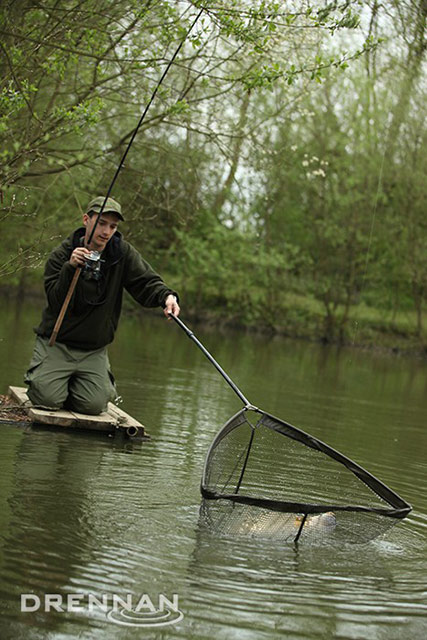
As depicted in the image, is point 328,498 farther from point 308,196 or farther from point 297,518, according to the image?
point 308,196

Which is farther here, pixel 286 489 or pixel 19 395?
pixel 19 395

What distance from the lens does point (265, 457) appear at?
20.6ft

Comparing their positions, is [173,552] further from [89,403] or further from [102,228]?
[102,228]

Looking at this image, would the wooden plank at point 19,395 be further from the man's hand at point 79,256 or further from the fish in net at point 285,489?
the fish in net at point 285,489

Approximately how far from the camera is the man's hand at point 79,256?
23.1 ft

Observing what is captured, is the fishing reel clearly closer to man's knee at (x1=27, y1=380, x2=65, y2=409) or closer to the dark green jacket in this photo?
the dark green jacket

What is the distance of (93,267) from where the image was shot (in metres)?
7.41

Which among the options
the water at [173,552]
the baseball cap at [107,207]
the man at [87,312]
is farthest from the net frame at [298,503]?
the baseball cap at [107,207]

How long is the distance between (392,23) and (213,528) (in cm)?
368

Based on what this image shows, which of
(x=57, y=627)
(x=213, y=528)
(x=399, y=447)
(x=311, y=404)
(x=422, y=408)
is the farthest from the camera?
(x=422, y=408)

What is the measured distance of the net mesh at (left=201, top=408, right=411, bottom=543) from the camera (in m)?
5.04

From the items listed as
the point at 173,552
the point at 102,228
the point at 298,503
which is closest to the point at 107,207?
the point at 102,228

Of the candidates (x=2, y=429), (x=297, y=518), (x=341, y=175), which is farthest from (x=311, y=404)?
(x=341, y=175)

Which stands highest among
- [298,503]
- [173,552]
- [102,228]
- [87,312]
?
[102,228]
